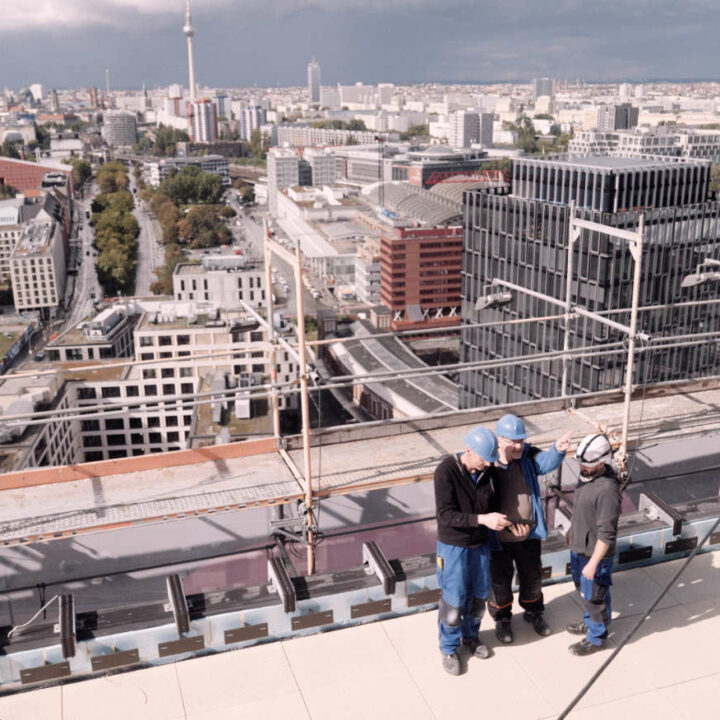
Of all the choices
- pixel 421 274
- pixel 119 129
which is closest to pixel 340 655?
pixel 421 274

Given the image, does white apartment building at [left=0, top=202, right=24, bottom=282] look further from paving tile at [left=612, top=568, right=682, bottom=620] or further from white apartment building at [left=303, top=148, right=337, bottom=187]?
paving tile at [left=612, top=568, right=682, bottom=620]

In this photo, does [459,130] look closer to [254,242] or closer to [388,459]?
[254,242]

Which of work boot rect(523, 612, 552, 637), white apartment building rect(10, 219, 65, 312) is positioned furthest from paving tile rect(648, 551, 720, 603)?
white apartment building rect(10, 219, 65, 312)

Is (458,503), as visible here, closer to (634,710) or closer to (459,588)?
(459,588)

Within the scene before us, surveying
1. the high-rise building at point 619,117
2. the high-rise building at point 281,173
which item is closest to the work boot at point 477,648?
the high-rise building at point 281,173

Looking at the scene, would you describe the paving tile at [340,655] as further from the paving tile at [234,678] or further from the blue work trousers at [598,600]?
the blue work trousers at [598,600]

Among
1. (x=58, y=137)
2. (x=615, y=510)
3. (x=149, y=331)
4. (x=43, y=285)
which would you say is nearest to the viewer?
(x=615, y=510)

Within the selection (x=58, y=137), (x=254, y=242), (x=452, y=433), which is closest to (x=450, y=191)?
(x=254, y=242)
